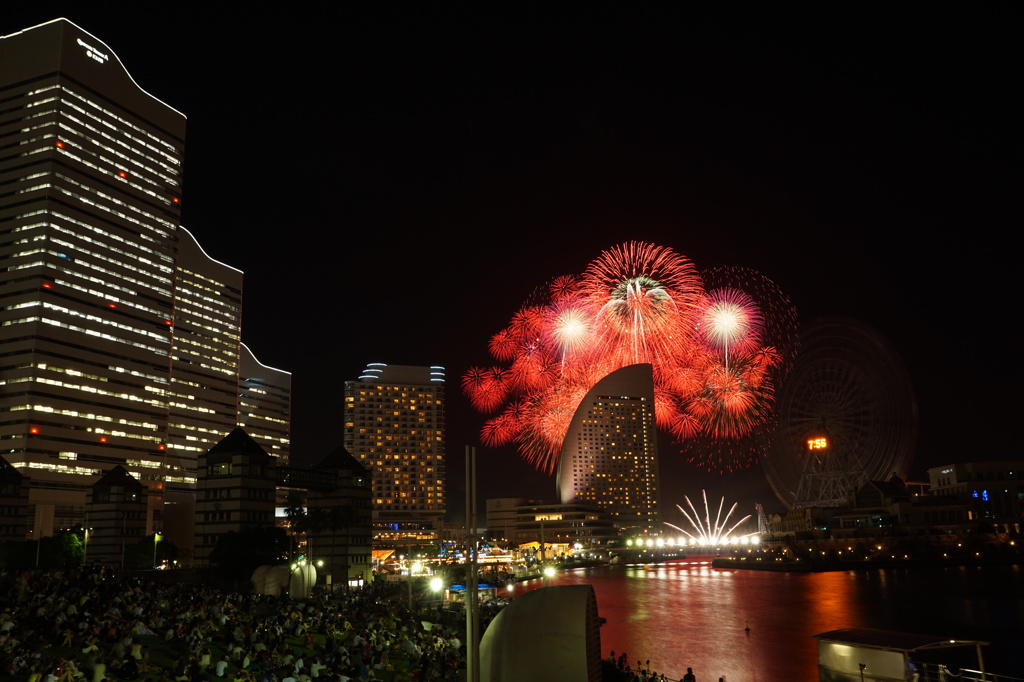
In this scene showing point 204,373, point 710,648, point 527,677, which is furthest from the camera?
point 204,373

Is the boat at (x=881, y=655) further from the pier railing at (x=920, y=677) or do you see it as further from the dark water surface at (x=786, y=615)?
the dark water surface at (x=786, y=615)

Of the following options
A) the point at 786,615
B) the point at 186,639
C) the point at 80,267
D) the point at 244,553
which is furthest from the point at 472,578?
the point at 80,267

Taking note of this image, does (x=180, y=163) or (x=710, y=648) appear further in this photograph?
(x=180, y=163)

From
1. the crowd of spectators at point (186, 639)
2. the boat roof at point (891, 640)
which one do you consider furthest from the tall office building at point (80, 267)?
the boat roof at point (891, 640)

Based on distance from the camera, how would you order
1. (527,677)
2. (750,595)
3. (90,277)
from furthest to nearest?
(90,277), (750,595), (527,677)

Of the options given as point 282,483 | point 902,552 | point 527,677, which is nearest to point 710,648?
point 527,677

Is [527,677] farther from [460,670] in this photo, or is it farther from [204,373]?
[204,373]
